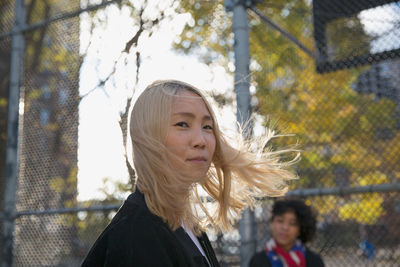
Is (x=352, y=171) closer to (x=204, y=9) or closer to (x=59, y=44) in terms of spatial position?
(x=204, y=9)

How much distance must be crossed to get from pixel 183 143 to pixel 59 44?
2.96 meters

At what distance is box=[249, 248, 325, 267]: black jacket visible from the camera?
2.96m

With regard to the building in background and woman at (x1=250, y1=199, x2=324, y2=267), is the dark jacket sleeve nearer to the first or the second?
woman at (x1=250, y1=199, x2=324, y2=267)

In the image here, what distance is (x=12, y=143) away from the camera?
414 cm

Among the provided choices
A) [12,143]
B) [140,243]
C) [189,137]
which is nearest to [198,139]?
[189,137]

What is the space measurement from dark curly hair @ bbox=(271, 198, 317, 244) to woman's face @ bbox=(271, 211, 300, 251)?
3 centimetres

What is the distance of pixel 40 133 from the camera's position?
13.9ft

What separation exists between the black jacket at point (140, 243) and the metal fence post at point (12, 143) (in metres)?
2.87

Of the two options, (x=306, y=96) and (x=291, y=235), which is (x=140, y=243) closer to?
(x=291, y=235)

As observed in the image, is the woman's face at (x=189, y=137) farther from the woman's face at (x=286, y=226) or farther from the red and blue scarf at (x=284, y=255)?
the woman's face at (x=286, y=226)

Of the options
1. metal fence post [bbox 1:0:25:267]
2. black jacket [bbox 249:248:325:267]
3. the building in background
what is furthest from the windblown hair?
metal fence post [bbox 1:0:25:267]

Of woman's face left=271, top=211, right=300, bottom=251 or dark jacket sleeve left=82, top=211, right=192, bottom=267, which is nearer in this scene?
dark jacket sleeve left=82, top=211, right=192, bottom=267

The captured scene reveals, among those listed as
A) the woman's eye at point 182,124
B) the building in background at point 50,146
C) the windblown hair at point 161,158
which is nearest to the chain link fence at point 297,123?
the building in background at point 50,146

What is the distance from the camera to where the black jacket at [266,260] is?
2960 mm
